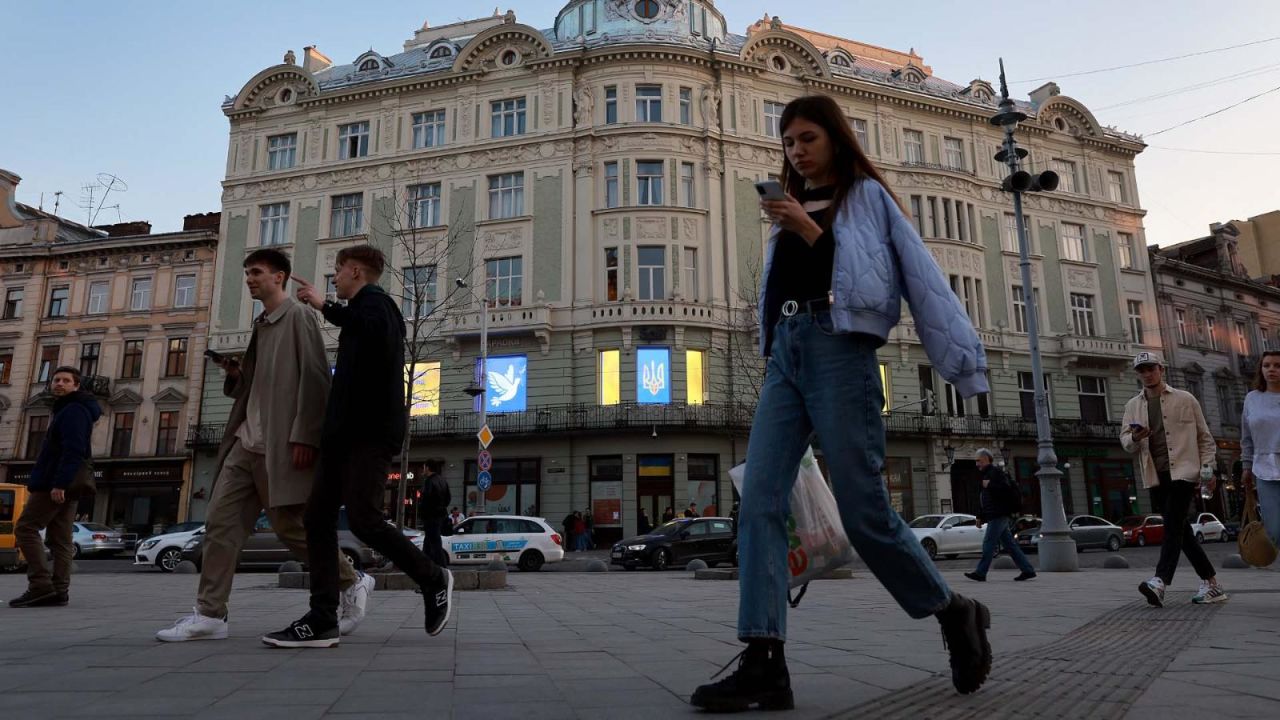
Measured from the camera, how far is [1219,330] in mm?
45844

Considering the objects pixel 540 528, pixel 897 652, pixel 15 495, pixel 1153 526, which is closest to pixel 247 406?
pixel 897 652

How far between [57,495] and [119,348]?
125 feet

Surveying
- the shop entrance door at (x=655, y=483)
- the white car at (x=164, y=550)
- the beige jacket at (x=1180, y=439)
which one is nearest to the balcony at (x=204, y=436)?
the white car at (x=164, y=550)

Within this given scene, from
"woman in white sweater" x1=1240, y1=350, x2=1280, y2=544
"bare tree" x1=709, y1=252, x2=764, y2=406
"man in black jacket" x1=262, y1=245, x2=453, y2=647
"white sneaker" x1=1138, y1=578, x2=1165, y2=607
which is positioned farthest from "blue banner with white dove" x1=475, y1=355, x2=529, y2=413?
"man in black jacket" x1=262, y1=245, x2=453, y2=647

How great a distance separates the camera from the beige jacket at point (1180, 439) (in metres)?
6.83

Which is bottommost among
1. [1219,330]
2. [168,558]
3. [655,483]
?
[168,558]

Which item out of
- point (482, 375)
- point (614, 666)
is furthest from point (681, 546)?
point (614, 666)

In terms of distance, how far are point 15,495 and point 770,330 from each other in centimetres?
2287

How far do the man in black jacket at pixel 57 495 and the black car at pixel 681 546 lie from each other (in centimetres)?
1545

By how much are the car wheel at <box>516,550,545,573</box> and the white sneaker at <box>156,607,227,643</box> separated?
1719 cm

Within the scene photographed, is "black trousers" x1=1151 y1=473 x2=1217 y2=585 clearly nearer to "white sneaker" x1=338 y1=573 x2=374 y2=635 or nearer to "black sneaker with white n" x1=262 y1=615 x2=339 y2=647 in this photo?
"white sneaker" x1=338 y1=573 x2=374 y2=635

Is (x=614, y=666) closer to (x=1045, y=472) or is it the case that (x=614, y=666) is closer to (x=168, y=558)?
(x=1045, y=472)

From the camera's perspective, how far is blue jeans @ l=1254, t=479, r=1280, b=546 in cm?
634

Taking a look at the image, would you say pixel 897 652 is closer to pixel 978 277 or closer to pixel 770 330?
pixel 770 330
